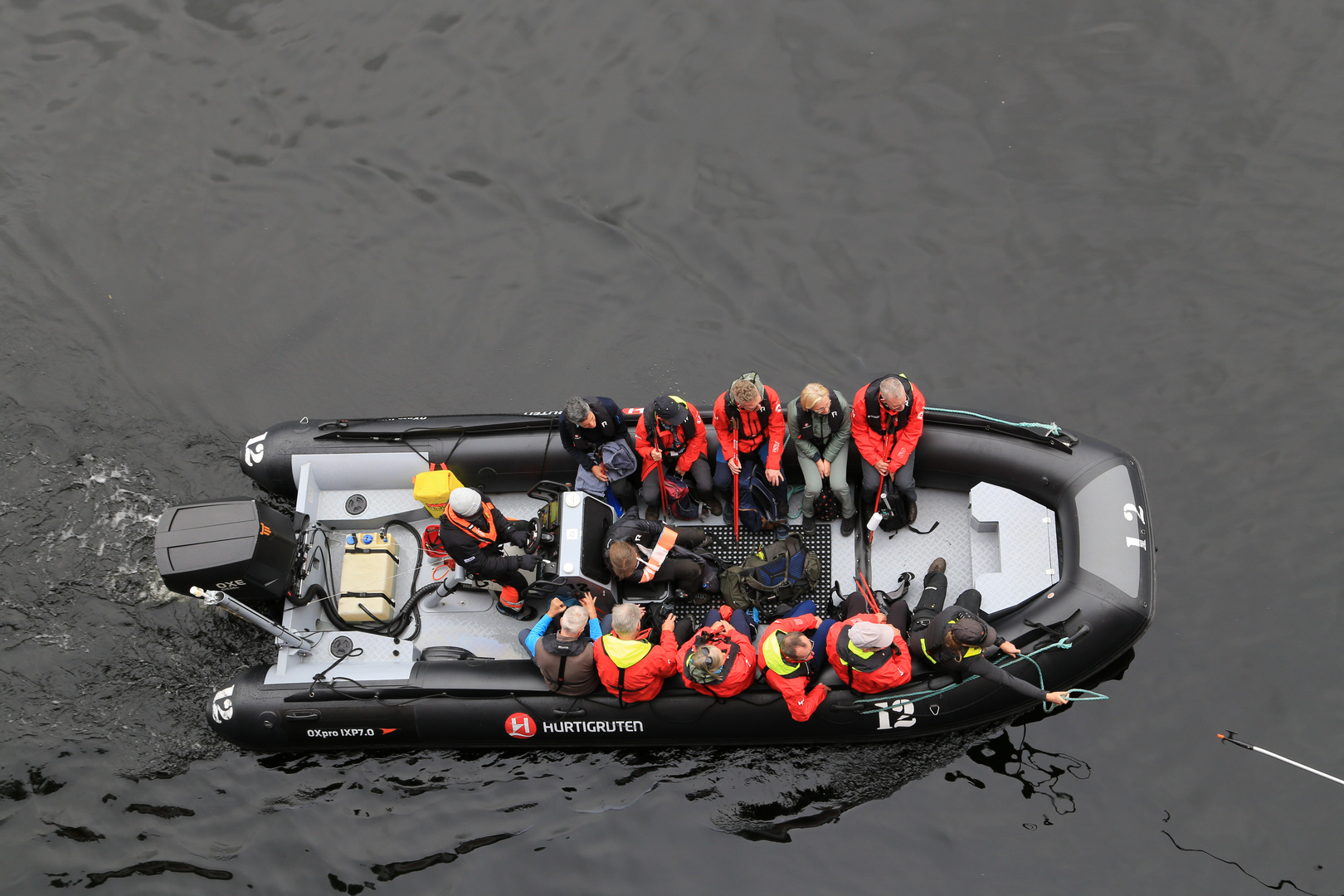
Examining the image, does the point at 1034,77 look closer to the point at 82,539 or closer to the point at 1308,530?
the point at 1308,530

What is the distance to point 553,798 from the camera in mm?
5504

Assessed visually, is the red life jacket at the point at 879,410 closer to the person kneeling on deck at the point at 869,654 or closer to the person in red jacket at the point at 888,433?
the person in red jacket at the point at 888,433

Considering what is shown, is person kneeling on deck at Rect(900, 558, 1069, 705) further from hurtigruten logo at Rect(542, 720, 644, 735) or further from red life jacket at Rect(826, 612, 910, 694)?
hurtigruten logo at Rect(542, 720, 644, 735)

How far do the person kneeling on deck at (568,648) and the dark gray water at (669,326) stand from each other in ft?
2.83

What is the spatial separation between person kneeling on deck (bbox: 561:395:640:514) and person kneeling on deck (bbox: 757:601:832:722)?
114cm

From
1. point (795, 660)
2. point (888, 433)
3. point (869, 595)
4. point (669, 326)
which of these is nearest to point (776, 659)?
point (795, 660)

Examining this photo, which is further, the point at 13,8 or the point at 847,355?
the point at 13,8

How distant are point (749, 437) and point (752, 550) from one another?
2.32 feet

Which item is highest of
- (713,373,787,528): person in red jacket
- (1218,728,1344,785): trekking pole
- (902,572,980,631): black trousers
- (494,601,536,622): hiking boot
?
(713,373,787,528): person in red jacket

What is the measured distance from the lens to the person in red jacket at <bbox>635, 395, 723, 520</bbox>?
16.5ft

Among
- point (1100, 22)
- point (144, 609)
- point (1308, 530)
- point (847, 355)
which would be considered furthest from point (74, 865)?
point (1100, 22)

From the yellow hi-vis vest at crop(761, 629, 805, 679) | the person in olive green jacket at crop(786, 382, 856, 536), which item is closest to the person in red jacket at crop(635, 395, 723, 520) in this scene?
the person in olive green jacket at crop(786, 382, 856, 536)

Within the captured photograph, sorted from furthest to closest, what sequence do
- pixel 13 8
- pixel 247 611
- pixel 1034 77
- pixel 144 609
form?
pixel 13 8
pixel 1034 77
pixel 144 609
pixel 247 611

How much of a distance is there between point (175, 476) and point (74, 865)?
7.93 feet
